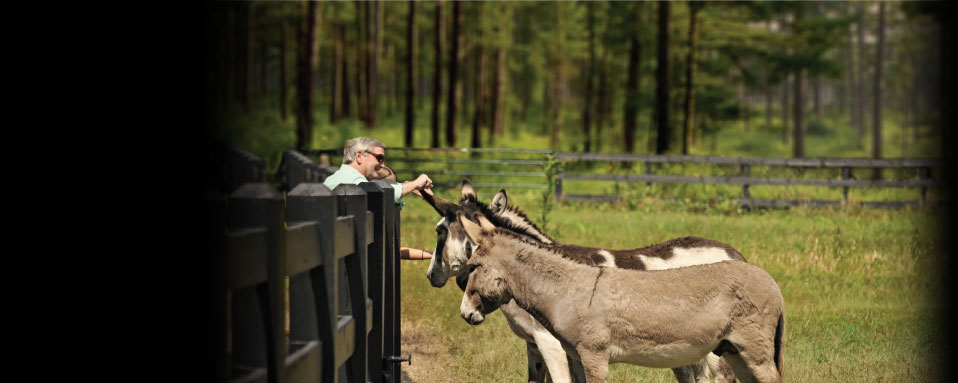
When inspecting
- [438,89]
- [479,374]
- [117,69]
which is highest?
[438,89]

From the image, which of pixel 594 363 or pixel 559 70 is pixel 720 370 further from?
pixel 559 70

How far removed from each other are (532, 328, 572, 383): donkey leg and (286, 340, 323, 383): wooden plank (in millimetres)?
2668

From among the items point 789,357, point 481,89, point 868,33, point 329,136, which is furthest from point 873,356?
point 868,33

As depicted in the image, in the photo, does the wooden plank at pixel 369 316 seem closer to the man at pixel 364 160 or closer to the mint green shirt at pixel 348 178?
the mint green shirt at pixel 348 178

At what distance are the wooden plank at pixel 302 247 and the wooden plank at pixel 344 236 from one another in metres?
0.19

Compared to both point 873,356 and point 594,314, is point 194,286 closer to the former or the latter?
point 594,314

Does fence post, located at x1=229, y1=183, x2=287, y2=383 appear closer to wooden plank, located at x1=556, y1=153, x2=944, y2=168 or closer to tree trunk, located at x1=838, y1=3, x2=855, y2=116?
wooden plank, located at x1=556, y1=153, x2=944, y2=168

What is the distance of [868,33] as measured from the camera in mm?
116500

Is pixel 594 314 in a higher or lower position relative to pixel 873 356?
higher

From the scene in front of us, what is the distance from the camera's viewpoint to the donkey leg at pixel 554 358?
18.1 ft

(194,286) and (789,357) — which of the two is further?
(789,357)

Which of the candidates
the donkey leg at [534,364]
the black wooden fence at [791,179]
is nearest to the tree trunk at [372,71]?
the black wooden fence at [791,179]

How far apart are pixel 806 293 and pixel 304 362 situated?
9.20m

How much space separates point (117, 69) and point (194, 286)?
11.4 inches
